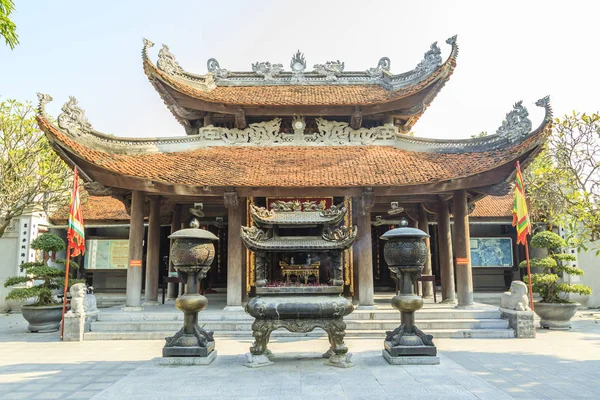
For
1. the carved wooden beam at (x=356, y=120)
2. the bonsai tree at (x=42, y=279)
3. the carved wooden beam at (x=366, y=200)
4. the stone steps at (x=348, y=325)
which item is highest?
the carved wooden beam at (x=356, y=120)

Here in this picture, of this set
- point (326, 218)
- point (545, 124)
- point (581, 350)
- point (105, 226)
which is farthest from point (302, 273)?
point (105, 226)

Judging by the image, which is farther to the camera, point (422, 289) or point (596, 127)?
point (422, 289)

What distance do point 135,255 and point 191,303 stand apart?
4249mm

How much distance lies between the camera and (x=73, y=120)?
416 inches

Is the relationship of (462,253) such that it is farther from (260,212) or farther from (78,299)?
(78,299)

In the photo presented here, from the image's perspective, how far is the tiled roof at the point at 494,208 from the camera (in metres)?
15.6

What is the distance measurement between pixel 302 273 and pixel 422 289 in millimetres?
5327

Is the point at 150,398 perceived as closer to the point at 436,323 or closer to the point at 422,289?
the point at 436,323

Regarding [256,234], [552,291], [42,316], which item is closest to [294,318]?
[256,234]

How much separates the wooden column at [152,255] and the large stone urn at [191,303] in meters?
5.10

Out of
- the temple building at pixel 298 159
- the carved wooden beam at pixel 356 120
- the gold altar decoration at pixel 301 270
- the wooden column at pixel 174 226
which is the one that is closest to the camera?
the gold altar decoration at pixel 301 270

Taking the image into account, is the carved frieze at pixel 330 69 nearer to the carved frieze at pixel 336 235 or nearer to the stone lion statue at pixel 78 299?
the carved frieze at pixel 336 235

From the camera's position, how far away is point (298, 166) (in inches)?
436

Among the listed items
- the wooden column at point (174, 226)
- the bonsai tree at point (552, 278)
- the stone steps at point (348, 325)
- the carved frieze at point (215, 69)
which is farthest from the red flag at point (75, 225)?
the bonsai tree at point (552, 278)
